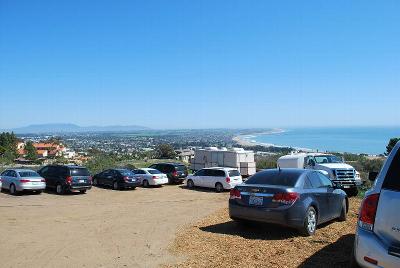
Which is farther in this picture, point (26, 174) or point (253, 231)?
point (26, 174)

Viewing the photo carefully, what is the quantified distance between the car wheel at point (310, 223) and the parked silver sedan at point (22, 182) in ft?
50.3

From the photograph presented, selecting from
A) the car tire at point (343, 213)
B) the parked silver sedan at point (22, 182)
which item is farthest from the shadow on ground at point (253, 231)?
the parked silver sedan at point (22, 182)

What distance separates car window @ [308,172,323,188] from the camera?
1027cm

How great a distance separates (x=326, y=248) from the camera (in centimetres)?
825

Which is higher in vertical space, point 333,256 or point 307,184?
point 307,184

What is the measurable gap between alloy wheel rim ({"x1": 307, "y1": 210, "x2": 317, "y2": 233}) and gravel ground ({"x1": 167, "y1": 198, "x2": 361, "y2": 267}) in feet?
0.79

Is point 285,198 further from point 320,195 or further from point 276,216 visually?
point 320,195

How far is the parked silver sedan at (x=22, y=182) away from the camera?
20.5 m

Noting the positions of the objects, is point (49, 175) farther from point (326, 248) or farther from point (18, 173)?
point (326, 248)

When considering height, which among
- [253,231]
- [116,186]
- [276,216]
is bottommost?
[116,186]

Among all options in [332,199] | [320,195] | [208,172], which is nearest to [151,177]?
[208,172]

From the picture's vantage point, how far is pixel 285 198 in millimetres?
9148

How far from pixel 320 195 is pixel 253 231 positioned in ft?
6.12

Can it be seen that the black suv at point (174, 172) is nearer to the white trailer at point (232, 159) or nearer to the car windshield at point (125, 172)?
the car windshield at point (125, 172)
